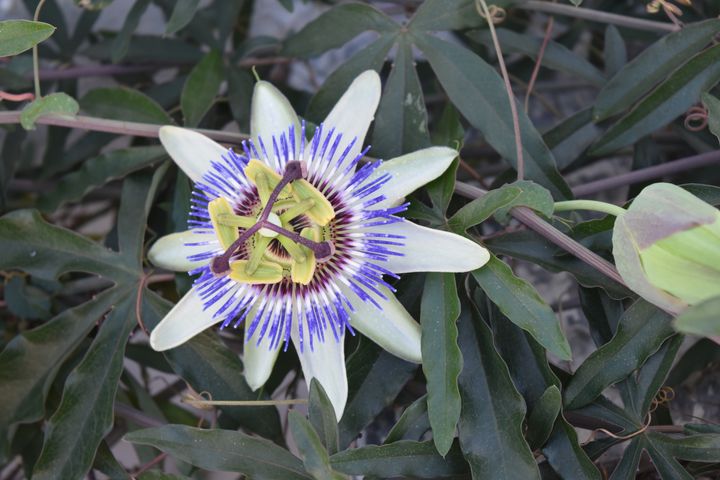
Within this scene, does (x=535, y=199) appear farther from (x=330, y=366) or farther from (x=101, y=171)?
(x=101, y=171)

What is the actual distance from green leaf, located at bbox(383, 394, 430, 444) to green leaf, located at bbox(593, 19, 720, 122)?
2.10ft

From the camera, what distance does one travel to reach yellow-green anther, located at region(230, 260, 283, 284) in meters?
1.18

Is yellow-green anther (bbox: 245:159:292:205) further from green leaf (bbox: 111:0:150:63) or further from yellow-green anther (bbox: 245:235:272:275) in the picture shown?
green leaf (bbox: 111:0:150:63)

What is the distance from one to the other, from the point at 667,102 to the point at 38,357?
120 cm

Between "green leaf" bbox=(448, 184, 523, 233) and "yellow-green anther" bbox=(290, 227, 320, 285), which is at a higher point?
"green leaf" bbox=(448, 184, 523, 233)

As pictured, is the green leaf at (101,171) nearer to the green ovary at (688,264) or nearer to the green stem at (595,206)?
the green stem at (595,206)

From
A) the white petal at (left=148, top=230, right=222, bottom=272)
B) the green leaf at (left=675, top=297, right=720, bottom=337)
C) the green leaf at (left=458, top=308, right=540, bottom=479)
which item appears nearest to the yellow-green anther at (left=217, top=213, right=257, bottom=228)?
the white petal at (left=148, top=230, right=222, bottom=272)

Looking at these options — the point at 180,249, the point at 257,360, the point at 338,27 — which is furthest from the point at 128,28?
the point at 257,360

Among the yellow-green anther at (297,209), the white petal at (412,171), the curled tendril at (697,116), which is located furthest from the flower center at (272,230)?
the curled tendril at (697,116)

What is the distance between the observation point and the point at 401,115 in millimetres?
1472

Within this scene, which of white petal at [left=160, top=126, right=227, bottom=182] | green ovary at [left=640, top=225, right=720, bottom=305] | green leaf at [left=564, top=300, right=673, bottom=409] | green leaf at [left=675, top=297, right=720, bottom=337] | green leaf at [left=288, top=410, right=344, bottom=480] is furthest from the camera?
white petal at [left=160, top=126, right=227, bottom=182]

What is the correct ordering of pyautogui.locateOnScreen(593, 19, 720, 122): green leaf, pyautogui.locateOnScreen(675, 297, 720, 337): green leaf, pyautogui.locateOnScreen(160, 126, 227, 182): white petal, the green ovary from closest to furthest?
pyautogui.locateOnScreen(675, 297, 720, 337): green leaf → the green ovary → pyautogui.locateOnScreen(160, 126, 227, 182): white petal → pyautogui.locateOnScreen(593, 19, 720, 122): green leaf

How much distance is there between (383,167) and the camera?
1.27 m

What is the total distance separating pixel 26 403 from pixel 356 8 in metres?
0.93
